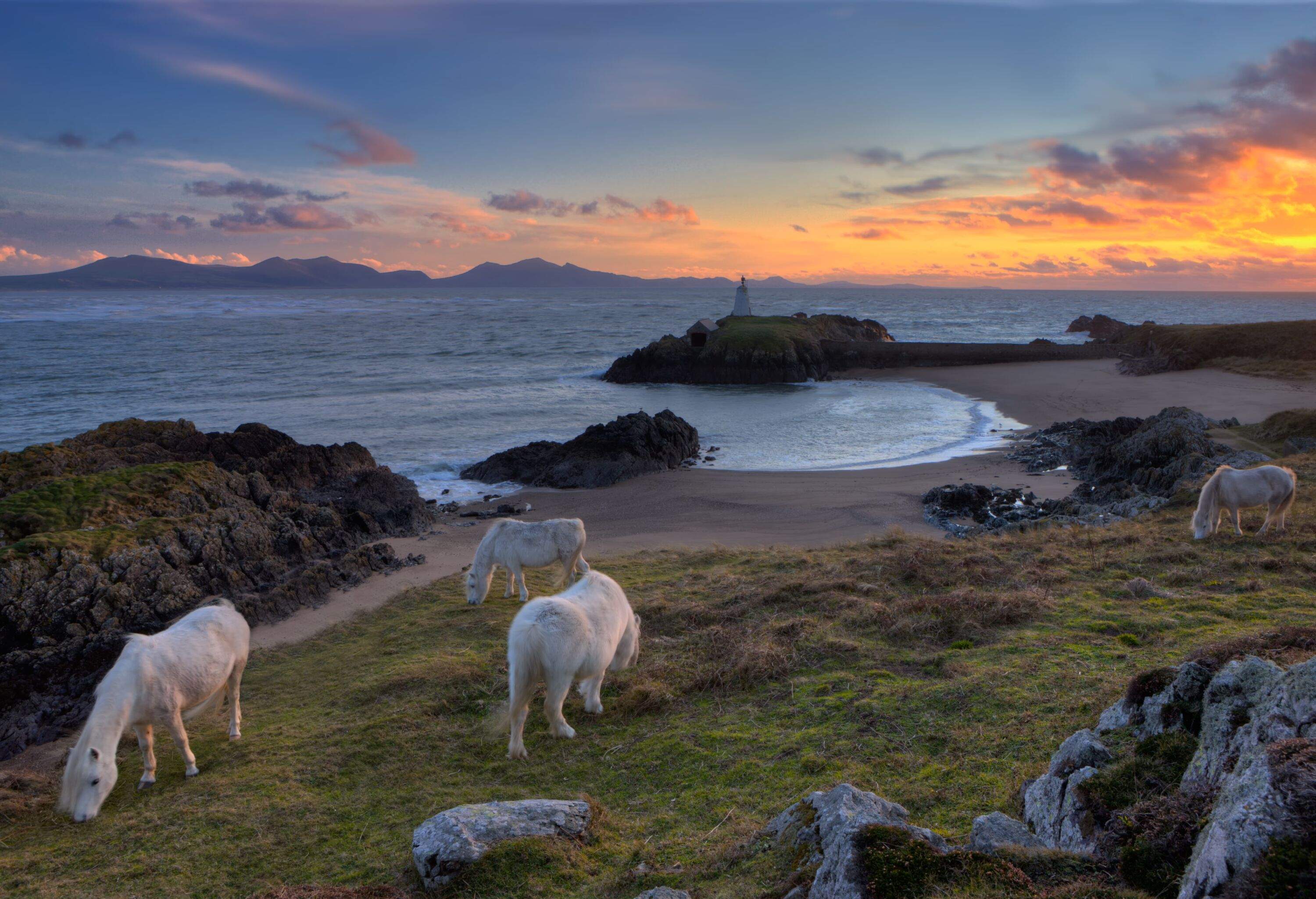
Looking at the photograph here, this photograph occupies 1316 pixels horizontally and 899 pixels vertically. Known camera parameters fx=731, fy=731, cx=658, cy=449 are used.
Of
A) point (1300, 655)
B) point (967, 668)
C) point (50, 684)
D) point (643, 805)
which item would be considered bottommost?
point (50, 684)

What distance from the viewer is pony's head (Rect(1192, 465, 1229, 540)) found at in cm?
1282

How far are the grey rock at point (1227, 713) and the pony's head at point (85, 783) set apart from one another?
892 centimetres

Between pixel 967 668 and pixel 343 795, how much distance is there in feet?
21.7

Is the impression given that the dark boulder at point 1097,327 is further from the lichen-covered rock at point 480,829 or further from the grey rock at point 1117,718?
the lichen-covered rock at point 480,829

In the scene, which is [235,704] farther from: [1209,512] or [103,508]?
[1209,512]

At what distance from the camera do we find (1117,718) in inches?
201

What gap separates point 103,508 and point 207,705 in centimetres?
Result: 846

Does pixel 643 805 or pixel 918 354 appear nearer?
pixel 643 805

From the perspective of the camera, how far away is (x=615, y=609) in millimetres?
8320

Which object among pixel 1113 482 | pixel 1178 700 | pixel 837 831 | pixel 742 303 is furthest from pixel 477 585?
pixel 742 303

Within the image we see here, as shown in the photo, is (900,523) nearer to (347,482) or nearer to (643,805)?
(643,805)

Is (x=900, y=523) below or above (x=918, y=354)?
below

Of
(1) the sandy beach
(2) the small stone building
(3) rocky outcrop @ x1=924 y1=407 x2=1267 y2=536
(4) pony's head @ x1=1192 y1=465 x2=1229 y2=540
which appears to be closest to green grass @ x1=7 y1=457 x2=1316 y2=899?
(4) pony's head @ x1=1192 y1=465 x2=1229 y2=540

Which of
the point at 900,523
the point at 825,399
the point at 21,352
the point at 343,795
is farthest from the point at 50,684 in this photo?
the point at 21,352
